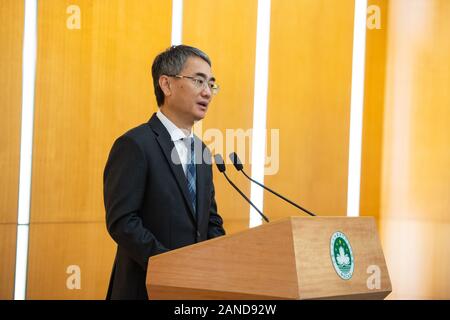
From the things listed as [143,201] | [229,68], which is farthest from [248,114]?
[143,201]

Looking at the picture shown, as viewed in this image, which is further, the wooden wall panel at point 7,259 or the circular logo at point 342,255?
the wooden wall panel at point 7,259

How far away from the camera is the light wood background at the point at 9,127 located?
3785mm

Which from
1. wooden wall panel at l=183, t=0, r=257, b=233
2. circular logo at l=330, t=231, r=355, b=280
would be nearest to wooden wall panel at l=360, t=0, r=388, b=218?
wooden wall panel at l=183, t=0, r=257, b=233

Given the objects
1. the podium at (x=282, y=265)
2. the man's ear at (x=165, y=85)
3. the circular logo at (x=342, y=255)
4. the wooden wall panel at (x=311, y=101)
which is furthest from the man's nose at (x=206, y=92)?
the wooden wall panel at (x=311, y=101)

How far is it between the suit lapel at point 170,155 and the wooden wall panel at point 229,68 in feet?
6.20

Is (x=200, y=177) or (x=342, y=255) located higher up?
(x=200, y=177)

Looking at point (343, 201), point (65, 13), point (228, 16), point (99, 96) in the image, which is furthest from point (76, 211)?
point (343, 201)

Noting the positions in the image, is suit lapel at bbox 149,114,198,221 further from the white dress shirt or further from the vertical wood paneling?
the vertical wood paneling

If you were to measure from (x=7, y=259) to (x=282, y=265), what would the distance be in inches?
102

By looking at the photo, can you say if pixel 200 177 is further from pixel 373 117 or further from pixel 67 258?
pixel 373 117

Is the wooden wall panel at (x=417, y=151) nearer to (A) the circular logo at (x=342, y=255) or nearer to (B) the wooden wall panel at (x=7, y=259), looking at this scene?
(B) the wooden wall panel at (x=7, y=259)

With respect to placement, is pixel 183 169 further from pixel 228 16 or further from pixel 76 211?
pixel 228 16

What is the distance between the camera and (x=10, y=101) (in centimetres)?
382

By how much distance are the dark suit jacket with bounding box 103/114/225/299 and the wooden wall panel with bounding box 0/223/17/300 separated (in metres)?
1.62
